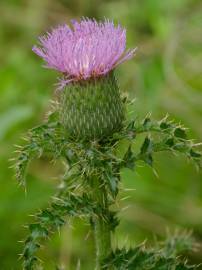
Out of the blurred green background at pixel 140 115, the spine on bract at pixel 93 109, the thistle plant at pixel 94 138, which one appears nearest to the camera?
the thistle plant at pixel 94 138

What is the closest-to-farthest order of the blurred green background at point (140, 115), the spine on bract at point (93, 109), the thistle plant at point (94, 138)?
1. the thistle plant at point (94, 138)
2. the spine on bract at point (93, 109)
3. the blurred green background at point (140, 115)

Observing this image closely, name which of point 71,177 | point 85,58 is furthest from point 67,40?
point 71,177

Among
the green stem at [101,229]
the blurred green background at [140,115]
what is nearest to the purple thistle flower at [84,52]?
the green stem at [101,229]

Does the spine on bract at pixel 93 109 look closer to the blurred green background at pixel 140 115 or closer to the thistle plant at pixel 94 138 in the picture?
the thistle plant at pixel 94 138

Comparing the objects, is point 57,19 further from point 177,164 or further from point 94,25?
point 94,25

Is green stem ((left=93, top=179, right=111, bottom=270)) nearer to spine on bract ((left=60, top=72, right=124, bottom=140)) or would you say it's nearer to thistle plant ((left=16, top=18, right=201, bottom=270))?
thistle plant ((left=16, top=18, right=201, bottom=270))

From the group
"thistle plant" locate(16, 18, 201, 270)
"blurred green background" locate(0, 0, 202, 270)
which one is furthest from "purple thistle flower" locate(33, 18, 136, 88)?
"blurred green background" locate(0, 0, 202, 270)

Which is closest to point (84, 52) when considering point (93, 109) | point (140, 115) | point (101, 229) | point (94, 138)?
point (93, 109)
